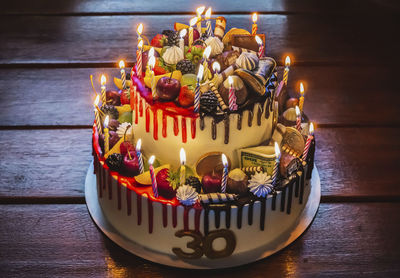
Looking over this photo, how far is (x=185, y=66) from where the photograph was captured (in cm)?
195

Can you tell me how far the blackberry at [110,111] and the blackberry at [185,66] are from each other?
0.31 meters

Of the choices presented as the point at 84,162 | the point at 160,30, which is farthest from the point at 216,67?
the point at 160,30

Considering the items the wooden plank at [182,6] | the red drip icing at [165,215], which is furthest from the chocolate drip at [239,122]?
the wooden plank at [182,6]

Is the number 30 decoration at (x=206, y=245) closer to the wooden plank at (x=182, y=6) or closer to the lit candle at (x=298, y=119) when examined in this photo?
the lit candle at (x=298, y=119)

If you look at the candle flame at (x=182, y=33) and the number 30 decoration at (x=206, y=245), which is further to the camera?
the candle flame at (x=182, y=33)

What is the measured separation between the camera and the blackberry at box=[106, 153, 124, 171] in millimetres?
1897

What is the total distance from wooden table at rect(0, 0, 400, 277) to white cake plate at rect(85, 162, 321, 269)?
0.09 ft

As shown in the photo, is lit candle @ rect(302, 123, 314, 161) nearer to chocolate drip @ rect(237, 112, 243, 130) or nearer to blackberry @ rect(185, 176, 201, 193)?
chocolate drip @ rect(237, 112, 243, 130)

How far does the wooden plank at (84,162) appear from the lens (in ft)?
7.11

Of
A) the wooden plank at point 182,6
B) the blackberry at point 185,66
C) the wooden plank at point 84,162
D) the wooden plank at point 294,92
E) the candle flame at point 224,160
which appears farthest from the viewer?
the wooden plank at point 182,6

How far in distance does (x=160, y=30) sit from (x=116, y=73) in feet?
1.52

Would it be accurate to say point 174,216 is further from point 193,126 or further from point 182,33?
point 182,33

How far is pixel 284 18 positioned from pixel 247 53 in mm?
1390

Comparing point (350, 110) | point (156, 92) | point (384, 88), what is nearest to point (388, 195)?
point (350, 110)
